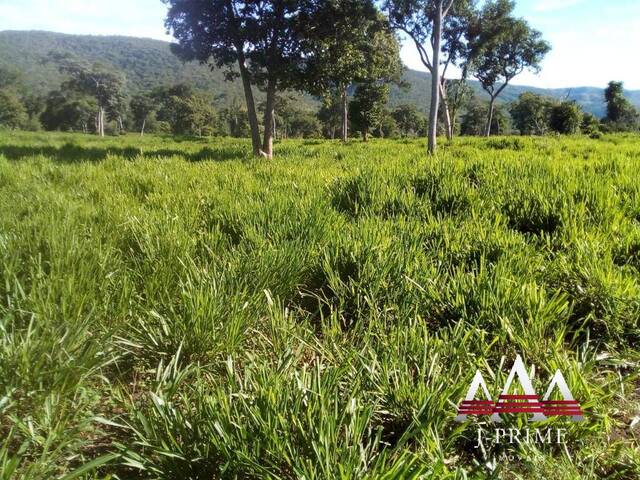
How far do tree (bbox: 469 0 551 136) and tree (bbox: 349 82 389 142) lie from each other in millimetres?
9124

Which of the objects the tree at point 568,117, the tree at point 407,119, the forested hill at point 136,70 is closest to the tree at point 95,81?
the tree at point 407,119

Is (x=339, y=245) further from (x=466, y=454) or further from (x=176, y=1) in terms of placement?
(x=176, y=1)

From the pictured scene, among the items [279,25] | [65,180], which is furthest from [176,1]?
[65,180]

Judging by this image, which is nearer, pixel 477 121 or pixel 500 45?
pixel 500 45

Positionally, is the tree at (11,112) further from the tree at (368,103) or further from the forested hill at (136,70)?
the tree at (368,103)

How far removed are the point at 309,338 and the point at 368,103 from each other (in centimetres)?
3852

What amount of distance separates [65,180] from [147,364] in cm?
496

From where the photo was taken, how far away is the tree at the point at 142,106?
79000 millimetres

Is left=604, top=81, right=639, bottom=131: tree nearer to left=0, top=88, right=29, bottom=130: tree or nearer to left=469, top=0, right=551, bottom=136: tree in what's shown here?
left=469, top=0, right=551, bottom=136: tree

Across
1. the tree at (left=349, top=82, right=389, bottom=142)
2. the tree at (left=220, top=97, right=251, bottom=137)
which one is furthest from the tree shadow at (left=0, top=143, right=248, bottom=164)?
the tree at (left=220, top=97, right=251, bottom=137)

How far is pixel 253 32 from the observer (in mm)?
11812

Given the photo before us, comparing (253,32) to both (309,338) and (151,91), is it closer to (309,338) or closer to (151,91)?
(309,338)

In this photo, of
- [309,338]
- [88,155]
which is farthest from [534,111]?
[309,338]

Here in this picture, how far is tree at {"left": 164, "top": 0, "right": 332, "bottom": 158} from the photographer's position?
11836mm
